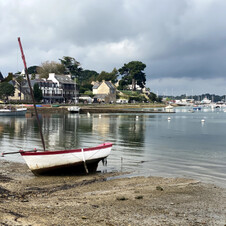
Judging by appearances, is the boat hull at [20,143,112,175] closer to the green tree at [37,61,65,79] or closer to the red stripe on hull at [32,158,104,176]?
the red stripe on hull at [32,158,104,176]

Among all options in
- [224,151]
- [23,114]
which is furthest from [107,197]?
[23,114]

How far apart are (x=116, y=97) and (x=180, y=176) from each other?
172496mm

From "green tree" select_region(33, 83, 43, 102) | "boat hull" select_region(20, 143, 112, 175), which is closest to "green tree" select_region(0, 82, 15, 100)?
"green tree" select_region(33, 83, 43, 102)

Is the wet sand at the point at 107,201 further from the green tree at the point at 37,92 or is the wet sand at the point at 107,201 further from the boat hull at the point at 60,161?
the green tree at the point at 37,92

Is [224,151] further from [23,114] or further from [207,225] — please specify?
[23,114]

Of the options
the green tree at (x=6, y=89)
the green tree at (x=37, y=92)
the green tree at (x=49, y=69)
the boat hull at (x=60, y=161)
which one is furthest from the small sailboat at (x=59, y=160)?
the green tree at (x=49, y=69)

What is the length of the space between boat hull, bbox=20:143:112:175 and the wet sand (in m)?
0.52

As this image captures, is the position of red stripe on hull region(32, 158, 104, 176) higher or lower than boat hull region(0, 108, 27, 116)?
lower

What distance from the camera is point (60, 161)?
18.0 metres

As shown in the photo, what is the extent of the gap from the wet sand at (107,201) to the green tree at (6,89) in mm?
112521

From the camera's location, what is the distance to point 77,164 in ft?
60.8

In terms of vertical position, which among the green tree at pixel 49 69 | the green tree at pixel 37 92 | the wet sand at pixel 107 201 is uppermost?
the green tree at pixel 49 69

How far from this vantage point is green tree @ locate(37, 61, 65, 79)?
165 metres

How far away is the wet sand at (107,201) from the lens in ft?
34.5
